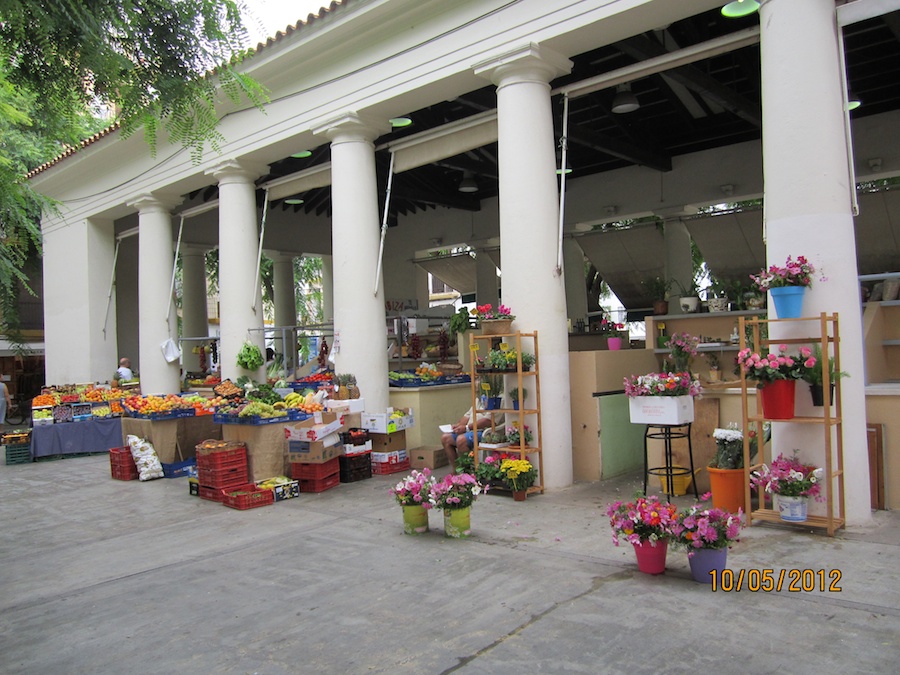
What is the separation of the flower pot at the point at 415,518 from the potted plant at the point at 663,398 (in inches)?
95.2

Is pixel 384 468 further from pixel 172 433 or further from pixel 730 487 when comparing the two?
pixel 730 487

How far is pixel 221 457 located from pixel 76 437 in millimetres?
6625

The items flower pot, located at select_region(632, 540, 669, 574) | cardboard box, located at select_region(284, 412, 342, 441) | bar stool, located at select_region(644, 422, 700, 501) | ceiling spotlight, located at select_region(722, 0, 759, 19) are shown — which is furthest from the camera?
cardboard box, located at select_region(284, 412, 342, 441)

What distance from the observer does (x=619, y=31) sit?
8258 millimetres

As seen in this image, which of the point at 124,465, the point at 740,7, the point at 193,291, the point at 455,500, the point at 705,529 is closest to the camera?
the point at 705,529

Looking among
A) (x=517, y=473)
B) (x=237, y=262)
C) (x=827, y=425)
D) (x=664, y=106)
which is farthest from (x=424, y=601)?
(x=664, y=106)

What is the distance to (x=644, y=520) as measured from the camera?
5.10m

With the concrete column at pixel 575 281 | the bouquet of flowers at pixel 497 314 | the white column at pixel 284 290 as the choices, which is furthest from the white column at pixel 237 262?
the concrete column at pixel 575 281

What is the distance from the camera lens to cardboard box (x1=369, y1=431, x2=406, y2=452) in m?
Result: 10.6

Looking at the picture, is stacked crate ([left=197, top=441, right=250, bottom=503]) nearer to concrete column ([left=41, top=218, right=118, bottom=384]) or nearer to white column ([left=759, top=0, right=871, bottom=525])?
white column ([left=759, top=0, right=871, bottom=525])

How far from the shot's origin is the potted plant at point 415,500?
6.62 m

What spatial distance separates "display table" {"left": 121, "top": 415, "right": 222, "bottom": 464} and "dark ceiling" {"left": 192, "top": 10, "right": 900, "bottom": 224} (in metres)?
5.87

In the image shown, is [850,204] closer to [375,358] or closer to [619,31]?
[619,31]

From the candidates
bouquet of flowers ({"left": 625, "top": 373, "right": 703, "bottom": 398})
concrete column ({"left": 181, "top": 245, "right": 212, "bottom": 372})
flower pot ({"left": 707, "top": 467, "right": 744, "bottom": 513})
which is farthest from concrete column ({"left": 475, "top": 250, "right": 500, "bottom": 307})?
flower pot ({"left": 707, "top": 467, "right": 744, "bottom": 513})
